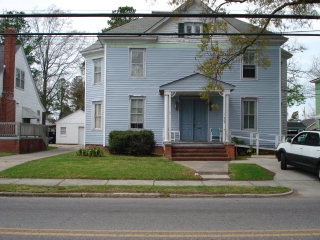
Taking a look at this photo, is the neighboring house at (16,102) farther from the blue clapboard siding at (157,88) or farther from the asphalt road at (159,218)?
the asphalt road at (159,218)

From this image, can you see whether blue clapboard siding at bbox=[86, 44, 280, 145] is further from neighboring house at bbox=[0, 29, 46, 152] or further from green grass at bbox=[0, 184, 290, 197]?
green grass at bbox=[0, 184, 290, 197]

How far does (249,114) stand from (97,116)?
9411 mm

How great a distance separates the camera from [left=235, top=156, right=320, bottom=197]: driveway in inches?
511

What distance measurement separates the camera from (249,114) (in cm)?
2525

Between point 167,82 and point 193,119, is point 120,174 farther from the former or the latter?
point 167,82

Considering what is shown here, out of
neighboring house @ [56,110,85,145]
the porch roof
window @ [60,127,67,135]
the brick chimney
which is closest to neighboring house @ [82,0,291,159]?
the porch roof

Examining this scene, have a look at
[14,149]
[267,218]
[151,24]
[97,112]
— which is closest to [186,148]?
[97,112]

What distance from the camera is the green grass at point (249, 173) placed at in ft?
49.4

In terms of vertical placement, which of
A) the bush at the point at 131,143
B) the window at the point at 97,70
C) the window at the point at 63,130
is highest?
the window at the point at 97,70

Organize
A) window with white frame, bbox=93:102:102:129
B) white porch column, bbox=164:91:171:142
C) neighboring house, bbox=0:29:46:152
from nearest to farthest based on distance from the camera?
white porch column, bbox=164:91:171:142 → window with white frame, bbox=93:102:102:129 → neighboring house, bbox=0:29:46:152

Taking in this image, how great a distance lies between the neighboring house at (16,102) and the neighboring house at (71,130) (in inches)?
392

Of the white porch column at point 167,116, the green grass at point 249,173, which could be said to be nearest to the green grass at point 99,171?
the green grass at point 249,173

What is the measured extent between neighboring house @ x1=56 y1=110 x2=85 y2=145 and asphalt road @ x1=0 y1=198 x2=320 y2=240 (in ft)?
125

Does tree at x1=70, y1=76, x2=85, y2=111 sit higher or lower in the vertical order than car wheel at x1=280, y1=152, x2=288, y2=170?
higher
